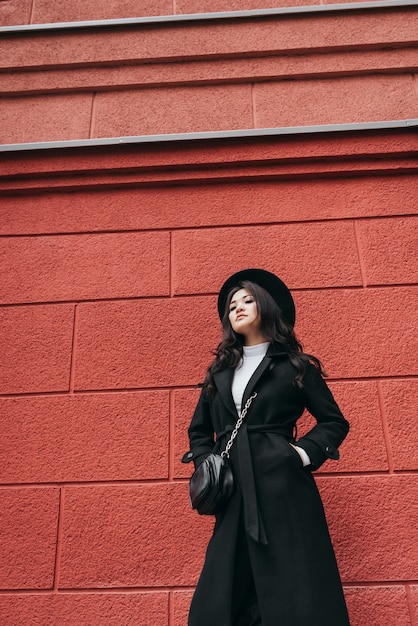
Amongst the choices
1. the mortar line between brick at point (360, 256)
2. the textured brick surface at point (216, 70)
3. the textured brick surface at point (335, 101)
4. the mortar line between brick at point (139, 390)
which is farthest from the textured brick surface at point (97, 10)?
the mortar line between brick at point (139, 390)

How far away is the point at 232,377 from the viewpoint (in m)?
2.53

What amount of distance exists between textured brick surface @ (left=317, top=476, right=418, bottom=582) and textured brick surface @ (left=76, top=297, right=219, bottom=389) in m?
0.96

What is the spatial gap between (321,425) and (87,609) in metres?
1.51

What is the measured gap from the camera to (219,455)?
222cm

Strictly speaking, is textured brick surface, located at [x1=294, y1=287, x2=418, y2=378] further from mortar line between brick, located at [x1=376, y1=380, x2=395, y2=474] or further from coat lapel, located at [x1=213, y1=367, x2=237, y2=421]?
coat lapel, located at [x1=213, y1=367, x2=237, y2=421]

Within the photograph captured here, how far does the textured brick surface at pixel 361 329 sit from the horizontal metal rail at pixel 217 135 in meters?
1.04

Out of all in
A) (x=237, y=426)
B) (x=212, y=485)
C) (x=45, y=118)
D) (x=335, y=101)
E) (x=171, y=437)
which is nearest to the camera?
(x=212, y=485)

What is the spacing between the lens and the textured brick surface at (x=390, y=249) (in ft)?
11.1

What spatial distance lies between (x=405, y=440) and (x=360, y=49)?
8.50 feet

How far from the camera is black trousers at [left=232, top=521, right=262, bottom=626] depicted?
2.06 meters

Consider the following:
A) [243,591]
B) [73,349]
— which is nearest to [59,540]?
[73,349]

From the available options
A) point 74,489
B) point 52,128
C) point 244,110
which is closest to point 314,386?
point 74,489

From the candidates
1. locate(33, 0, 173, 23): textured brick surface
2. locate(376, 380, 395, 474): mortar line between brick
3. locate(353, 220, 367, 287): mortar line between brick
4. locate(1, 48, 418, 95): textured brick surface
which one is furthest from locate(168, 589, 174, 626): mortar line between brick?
locate(33, 0, 173, 23): textured brick surface

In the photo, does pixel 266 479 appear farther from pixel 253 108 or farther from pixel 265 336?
pixel 253 108
